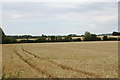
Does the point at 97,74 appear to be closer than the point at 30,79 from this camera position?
No

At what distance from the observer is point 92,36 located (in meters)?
88.4

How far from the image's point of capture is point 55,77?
944cm

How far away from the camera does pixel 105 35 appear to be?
82062 millimetres

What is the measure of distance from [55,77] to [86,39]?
78.8m

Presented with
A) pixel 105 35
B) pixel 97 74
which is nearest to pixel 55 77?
pixel 97 74

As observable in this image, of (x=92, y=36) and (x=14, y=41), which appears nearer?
(x=14, y=41)

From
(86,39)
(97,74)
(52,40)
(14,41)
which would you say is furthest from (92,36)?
(97,74)

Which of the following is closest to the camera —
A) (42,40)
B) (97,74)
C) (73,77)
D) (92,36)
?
(73,77)

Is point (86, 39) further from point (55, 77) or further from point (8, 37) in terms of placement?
point (55, 77)

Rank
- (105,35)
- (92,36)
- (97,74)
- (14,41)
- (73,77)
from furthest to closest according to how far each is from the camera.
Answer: (92,36), (105,35), (14,41), (97,74), (73,77)

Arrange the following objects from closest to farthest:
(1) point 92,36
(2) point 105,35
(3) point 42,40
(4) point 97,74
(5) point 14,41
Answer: (4) point 97,74, (5) point 14,41, (3) point 42,40, (2) point 105,35, (1) point 92,36

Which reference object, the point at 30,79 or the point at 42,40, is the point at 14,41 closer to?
the point at 42,40

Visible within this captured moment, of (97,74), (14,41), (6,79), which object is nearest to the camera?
(6,79)

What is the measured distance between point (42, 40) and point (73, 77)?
2680 inches
